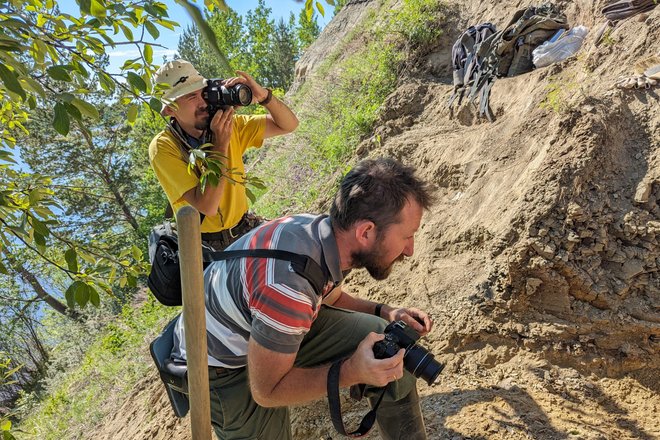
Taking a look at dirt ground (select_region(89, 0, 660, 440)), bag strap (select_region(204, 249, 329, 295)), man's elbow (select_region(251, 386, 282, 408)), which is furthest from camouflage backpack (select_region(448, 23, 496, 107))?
man's elbow (select_region(251, 386, 282, 408))

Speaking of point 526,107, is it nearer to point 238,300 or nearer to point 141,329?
point 238,300

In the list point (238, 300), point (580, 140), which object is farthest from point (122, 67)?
point (580, 140)

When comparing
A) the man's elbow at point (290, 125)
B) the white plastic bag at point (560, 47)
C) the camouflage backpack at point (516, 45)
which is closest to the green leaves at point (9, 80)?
the man's elbow at point (290, 125)

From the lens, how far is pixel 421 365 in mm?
1899

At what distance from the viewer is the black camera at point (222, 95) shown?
8.79ft

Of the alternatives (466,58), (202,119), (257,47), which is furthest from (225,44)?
(202,119)

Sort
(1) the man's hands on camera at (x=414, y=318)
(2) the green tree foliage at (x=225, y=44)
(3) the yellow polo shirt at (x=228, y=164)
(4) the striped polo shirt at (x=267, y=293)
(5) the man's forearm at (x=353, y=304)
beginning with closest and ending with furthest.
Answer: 1. (4) the striped polo shirt at (x=267, y=293)
2. (1) the man's hands on camera at (x=414, y=318)
3. (5) the man's forearm at (x=353, y=304)
4. (3) the yellow polo shirt at (x=228, y=164)
5. (2) the green tree foliage at (x=225, y=44)

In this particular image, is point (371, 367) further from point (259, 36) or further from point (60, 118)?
point (259, 36)

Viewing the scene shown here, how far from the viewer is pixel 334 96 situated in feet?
27.4

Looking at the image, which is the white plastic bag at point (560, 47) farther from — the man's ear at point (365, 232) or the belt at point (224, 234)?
the man's ear at point (365, 232)

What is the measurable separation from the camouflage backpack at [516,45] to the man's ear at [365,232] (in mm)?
3194

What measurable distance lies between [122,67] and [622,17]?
410cm

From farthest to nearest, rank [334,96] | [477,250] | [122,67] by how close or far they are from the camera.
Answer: [334,96], [477,250], [122,67]

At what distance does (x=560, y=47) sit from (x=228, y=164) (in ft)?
11.4
